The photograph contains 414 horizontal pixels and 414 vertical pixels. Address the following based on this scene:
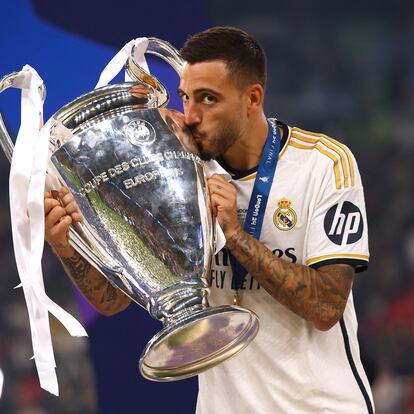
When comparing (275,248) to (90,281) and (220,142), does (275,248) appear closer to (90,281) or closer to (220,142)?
(220,142)

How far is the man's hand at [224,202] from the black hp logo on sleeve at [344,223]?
240mm

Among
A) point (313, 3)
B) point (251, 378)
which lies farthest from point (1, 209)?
point (251, 378)

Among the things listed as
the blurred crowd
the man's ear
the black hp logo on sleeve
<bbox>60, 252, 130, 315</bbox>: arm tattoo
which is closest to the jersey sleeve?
the black hp logo on sleeve

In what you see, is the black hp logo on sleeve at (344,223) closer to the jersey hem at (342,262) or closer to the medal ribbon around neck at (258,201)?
the jersey hem at (342,262)

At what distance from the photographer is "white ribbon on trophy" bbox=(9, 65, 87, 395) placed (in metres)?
2.14

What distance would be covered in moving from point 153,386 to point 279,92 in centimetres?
226

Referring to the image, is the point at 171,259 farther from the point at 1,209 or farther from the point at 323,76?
the point at 323,76

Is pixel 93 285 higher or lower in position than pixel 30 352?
higher

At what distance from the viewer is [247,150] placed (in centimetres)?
250

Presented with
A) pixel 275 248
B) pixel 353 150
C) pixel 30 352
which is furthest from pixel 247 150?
pixel 353 150

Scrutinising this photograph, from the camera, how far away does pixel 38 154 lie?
2.15 m

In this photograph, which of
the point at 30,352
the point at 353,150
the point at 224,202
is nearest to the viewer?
the point at 224,202

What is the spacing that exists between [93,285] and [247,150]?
0.45 metres

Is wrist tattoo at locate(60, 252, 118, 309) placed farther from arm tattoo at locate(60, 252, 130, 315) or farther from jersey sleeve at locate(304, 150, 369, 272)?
jersey sleeve at locate(304, 150, 369, 272)
